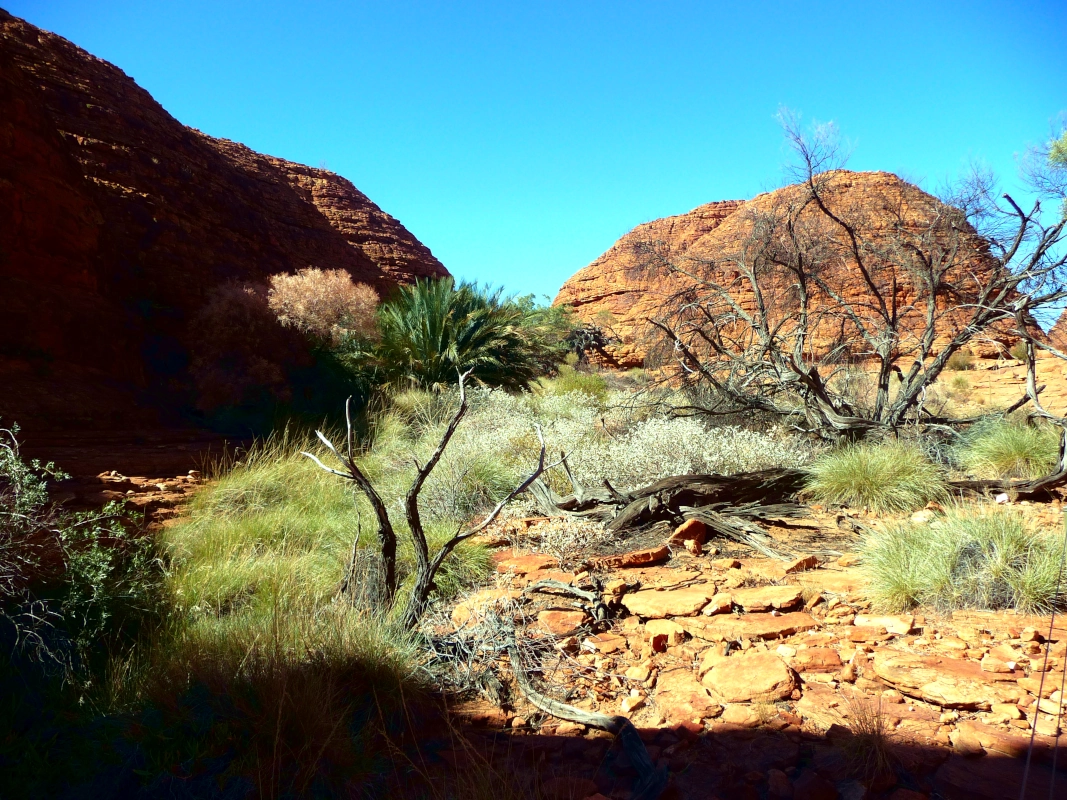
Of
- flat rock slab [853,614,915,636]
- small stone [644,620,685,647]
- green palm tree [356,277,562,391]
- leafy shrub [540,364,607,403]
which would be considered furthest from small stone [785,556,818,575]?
leafy shrub [540,364,607,403]

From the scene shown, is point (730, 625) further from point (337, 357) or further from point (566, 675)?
point (337, 357)

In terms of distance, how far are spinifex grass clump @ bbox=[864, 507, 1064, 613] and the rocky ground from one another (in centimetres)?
11

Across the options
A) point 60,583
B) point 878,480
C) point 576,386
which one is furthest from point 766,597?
point 576,386

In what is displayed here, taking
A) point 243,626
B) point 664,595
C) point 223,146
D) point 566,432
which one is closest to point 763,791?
point 664,595

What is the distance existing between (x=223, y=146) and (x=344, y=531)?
91.7 ft

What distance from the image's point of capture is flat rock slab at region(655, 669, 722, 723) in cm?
222

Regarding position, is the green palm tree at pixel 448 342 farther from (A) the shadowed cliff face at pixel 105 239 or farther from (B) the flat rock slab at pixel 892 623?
(B) the flat rock slab at pixel 892 623

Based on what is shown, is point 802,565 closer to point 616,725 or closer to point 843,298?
point 616,725

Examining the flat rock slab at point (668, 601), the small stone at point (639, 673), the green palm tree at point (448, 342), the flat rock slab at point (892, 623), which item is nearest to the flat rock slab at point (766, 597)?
the flat rock slab at point (668, 601)

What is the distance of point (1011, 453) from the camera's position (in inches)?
224

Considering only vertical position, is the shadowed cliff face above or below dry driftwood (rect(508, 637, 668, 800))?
above

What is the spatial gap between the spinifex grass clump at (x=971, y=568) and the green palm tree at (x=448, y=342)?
841 cm

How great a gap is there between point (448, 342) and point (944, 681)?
10411mm

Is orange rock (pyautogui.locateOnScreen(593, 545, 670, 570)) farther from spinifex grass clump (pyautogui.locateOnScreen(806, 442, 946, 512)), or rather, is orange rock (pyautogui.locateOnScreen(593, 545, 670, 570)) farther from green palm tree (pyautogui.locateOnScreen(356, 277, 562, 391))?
green palm tree (pyautogui.locateOnScreen(356, 277, 562, 391))
